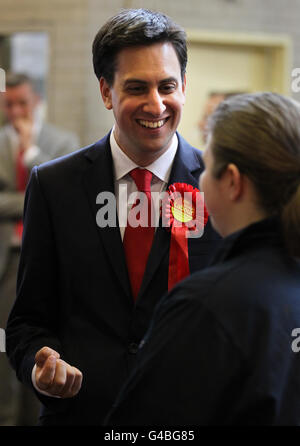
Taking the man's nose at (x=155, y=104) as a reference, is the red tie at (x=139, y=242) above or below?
below

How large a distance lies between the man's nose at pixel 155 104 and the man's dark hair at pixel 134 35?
11cm

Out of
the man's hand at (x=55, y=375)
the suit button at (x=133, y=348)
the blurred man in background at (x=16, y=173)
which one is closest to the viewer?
the man's hand at (x=55, y=375)

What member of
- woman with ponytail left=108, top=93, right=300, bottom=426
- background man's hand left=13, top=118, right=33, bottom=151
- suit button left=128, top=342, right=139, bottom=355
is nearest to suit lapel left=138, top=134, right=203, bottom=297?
suit button left=128, top=342, right=139, bottom=355

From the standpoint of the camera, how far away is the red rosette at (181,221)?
5.25 ft

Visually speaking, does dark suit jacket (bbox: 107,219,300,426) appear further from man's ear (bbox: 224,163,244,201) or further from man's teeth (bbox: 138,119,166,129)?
man's teeth (bbox: 138,119,166,129)

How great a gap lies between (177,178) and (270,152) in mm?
537

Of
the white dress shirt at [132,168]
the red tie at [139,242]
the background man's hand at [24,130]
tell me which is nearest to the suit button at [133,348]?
the red tie at [139,242]

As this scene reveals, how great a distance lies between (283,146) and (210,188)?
6.1 inches

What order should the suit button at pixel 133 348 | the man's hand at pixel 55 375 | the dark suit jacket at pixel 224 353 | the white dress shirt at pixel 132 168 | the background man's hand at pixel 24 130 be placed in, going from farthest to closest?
the background man's hand at pixel 24 130, the white dress shirt at pixel 132 168, the suit button at pixel 133 348, the man's hand at pixel 55 375, the dark suit jacket at pixel 224 353

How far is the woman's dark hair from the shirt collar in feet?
1.61

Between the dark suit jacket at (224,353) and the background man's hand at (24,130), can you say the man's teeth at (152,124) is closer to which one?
the dark suit jacket at (224,353)

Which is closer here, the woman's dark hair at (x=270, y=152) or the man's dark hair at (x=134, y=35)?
the woman's dark hair at (x=270, y=152)

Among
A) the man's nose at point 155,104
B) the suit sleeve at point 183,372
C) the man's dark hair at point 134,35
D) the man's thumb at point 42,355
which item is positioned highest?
the man's dark hair at point 134,35

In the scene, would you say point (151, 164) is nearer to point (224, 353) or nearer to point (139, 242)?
point (139, 242)
